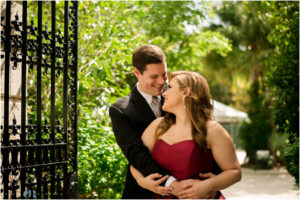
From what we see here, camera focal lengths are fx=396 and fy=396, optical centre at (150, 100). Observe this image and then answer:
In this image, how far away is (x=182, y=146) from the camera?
2566 millimetres

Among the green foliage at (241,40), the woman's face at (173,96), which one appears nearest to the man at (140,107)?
the woman's face at (173,96)

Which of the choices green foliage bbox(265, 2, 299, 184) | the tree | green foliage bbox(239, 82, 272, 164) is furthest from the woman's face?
green foliage bbox(239, 82, 272, 164)

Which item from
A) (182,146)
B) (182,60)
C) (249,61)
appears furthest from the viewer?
(249,61)

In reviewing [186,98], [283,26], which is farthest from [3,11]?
[283,26]

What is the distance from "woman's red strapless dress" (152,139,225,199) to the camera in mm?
2537

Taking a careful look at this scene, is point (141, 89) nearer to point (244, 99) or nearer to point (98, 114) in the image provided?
point (98, 114)

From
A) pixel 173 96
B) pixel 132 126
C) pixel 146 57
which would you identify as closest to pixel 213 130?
pixel 173 96

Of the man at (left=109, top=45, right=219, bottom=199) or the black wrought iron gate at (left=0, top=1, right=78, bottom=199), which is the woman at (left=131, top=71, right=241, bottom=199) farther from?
the black wrought iron gate at (left=0, top=1, right=78, bottom=199)

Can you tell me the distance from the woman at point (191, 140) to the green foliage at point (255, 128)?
14.6m

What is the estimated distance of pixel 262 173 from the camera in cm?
1582

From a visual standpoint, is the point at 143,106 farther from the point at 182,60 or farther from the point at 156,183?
the point at 182,60

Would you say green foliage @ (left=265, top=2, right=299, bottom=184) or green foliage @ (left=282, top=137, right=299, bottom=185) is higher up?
green foliage @ (left=265, top=2, right=299, bottom=184)

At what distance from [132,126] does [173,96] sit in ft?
1.49

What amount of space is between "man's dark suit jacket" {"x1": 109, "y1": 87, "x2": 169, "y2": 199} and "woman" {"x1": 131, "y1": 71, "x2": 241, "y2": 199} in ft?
0.38
